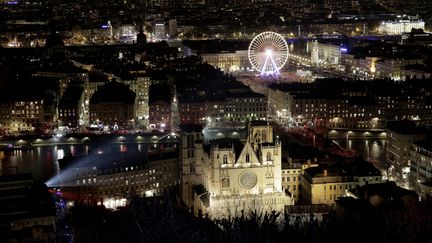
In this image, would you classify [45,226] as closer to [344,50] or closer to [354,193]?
[354,193]

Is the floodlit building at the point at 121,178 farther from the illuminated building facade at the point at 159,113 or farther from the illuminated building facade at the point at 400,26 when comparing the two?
the illuminated building facade at the point at 400,26

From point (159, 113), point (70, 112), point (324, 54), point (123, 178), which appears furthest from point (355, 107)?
point (324, 54)

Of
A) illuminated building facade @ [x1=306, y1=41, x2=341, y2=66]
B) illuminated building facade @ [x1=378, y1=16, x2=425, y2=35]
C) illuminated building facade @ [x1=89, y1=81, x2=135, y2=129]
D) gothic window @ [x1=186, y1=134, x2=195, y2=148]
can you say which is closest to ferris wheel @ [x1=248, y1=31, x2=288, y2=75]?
illuminated building facade @ [x1=306, y1=41, x2=341, y2=66]

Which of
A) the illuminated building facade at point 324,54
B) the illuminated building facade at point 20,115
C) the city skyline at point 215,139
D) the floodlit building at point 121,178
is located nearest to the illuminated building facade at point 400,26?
the city skyline at point 215,139

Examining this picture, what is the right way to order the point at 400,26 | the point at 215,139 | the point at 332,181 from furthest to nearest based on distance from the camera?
the point at 400,26 < the point at 215,139 < the point at 332,181

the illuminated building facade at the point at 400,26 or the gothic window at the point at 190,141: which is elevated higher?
the illuminated building facade at the point at 400,26

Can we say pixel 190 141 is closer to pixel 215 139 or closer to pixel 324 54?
pixel 215 139

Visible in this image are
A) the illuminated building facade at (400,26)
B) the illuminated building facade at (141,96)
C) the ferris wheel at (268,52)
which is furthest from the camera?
→ the illuminated building facade at (400,26)

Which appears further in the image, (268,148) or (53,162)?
(53,162)

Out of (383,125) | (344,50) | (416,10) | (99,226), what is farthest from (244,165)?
(416,10)
